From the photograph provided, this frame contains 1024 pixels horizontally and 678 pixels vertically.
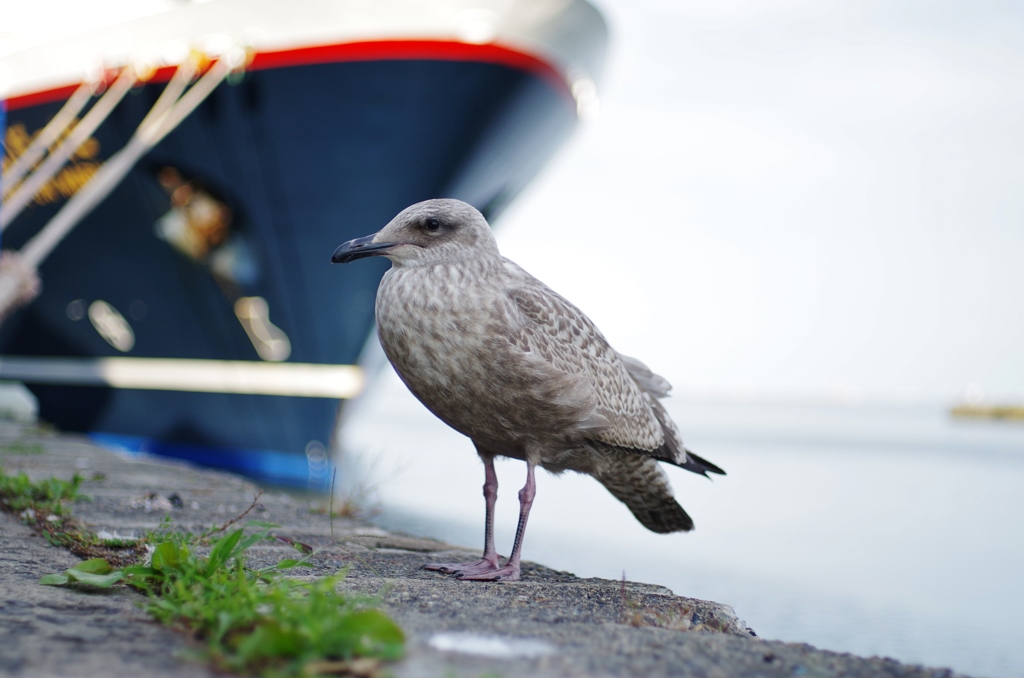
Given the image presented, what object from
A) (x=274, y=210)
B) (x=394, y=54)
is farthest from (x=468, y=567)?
(x=274, y=210)

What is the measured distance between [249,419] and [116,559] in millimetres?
7512

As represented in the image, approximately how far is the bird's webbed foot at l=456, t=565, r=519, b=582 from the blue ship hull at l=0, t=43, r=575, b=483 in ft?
20.1

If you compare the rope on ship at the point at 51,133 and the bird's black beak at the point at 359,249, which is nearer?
the bird's black beak at the point at 359,249

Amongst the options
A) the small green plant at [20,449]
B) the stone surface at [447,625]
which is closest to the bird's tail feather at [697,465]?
the stone surface at [447,625]

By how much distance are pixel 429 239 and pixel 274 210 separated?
21.1ft

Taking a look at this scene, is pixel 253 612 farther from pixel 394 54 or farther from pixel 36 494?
pixel 394 54

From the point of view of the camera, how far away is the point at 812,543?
26.3 feet

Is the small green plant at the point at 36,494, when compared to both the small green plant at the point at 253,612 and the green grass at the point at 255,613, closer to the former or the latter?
the green grass at the point at 255,613

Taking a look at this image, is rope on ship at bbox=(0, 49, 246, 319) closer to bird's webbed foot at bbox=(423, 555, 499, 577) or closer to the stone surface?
the stone surface

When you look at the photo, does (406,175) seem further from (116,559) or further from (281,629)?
(281,629)

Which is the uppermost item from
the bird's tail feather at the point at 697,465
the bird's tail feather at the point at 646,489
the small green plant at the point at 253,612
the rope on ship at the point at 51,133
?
the rope on ship at the point at 51,133

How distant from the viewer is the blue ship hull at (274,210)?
7.98 metres

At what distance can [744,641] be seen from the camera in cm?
170

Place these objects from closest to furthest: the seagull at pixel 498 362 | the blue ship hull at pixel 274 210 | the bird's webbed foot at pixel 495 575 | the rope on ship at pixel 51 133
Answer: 1. the seagull at pixel 498 362
2. the bird's webbed foot at pixel 495 575
3. the rope on ship at pixel 51 133
4. the blue ship hull at pixel 274 210
